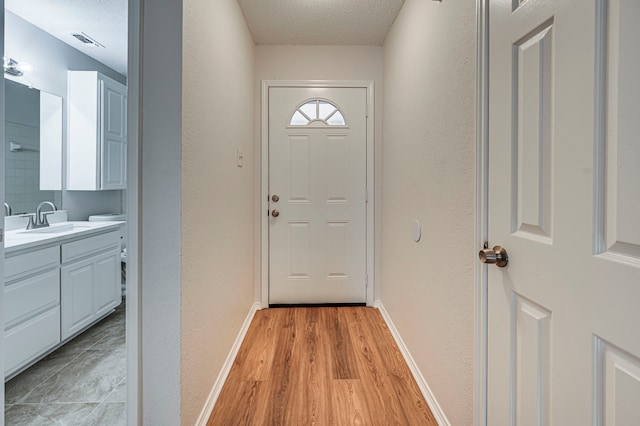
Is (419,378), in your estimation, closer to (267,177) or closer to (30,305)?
(267,177)

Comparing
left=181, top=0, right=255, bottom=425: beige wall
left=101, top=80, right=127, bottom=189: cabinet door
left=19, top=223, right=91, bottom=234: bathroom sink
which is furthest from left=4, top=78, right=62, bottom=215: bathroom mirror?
left=181, top=0, right=255, bottom=425: beige wall

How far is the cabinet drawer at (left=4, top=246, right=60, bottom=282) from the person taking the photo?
1.71 m

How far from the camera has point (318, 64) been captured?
2844 millimetres

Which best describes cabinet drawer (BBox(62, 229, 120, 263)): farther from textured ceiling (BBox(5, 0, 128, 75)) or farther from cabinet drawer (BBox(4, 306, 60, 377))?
textured ceiling (BBox(5, 0, 128, 75))

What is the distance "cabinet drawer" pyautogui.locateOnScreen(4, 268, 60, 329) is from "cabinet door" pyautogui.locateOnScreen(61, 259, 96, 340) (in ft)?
0.23

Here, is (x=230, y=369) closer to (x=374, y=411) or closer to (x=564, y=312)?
(x=374, y=411)

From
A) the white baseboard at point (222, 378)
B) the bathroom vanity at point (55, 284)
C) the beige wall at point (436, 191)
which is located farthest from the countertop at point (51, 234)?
the beige wall at point (436, 191)

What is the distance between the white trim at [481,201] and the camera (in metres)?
1.05

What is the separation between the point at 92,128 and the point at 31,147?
1.57 feet

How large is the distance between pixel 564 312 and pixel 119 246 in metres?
2.94

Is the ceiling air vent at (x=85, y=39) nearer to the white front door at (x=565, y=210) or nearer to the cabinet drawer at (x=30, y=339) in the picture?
the cabinet drawer at (x=30, y=339)

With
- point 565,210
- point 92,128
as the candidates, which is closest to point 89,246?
point 92,128

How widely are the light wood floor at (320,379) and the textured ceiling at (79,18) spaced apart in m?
2.47

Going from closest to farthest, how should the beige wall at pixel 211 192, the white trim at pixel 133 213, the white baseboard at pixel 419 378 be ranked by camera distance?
the white trim at pixel 133 213, the beige wall at pixel 211 192, the white baseboard at pixel 419 378
